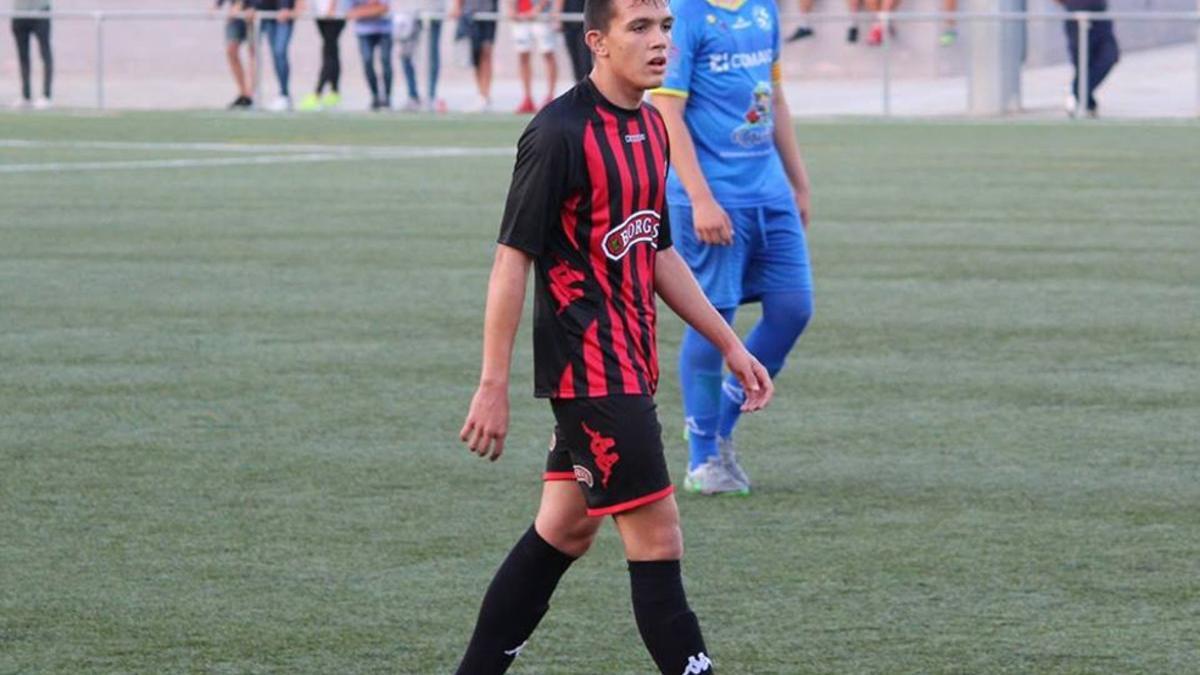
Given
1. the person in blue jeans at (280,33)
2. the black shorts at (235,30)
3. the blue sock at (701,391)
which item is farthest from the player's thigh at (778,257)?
the black shorts at (235,30)

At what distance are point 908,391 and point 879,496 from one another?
6.79ft

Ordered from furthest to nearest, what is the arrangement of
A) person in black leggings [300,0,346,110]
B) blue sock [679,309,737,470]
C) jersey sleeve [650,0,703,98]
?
person in black leggings [300,0,346,110], blue sock [679,309,737,470], jersey sleeve [650,0,703,98]

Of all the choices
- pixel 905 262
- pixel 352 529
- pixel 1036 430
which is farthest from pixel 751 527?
pixel 905 262

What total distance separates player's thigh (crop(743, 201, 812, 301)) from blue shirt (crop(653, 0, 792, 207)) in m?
0.07

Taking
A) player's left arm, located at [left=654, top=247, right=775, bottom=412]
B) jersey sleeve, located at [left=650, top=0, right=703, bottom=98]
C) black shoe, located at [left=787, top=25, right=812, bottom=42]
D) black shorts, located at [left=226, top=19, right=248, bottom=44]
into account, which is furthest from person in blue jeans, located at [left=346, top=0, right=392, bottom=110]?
player's left arm, located at [left=654, top=247, right=775, bottom=412]

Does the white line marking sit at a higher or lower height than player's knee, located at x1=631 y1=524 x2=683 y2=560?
lower

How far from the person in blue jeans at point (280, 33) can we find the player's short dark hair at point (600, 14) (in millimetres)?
26316

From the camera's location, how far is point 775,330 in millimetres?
7949

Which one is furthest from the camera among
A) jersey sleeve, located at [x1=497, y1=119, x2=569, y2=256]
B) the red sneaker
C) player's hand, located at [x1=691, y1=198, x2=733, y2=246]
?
the red sneaker

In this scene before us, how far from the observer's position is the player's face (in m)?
5.10

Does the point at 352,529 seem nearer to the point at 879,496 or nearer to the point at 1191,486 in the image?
the point at 879,496

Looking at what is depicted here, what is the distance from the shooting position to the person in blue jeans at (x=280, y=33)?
31203mm

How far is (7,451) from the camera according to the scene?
347 inches

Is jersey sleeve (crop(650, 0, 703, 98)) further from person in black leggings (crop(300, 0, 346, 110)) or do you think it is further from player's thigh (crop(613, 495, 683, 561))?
person in black leggings (crop(300, 0, 346, 110))
